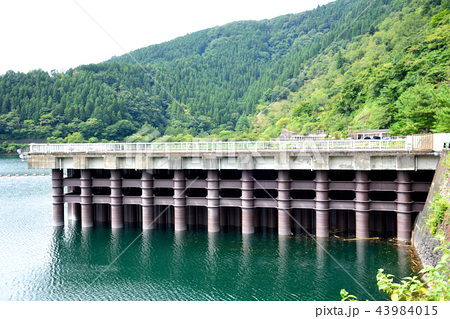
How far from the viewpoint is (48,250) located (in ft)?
116

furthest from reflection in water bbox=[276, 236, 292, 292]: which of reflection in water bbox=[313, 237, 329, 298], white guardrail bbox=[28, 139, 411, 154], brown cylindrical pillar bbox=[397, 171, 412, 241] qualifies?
brown cylindrical pillar bbox=[397, 171, 412, 241]

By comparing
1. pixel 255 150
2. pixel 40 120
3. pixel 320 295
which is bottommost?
pixel 320 295

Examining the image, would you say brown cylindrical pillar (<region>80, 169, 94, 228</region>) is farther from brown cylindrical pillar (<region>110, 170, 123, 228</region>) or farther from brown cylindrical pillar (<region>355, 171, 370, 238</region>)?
brown cylindrical pillar (<region>355, 171, 370, 238</region>)

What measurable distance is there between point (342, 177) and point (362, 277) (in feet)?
44.9

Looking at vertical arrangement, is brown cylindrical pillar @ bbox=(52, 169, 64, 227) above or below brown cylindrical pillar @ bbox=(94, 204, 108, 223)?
above

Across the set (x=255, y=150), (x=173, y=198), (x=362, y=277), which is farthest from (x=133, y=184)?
(x=362, y=277)

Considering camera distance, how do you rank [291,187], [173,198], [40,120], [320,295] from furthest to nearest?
[40,120], [173,198], [291,187], [320,295]

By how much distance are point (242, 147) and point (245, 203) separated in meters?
5.58

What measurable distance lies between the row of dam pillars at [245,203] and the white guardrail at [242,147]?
2318mm

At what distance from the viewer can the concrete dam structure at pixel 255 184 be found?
34750 millimetres

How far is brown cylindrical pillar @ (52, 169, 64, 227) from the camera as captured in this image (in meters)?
42.0

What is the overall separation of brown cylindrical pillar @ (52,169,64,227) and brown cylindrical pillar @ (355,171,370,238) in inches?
1204

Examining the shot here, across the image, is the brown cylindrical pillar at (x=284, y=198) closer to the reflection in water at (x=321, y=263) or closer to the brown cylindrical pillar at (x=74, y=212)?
the reflection in water at (x=321, y=263)

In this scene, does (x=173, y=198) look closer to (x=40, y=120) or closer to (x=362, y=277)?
(x=362, y=277)
